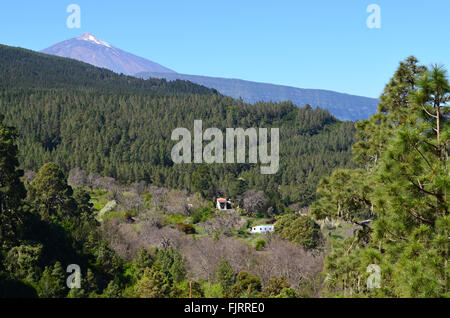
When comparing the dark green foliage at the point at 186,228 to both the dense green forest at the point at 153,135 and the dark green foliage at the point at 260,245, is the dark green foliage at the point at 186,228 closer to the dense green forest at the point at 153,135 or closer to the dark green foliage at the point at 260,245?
the dark green foliage at the point at 260,245

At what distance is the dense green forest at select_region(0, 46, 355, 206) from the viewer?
344ft

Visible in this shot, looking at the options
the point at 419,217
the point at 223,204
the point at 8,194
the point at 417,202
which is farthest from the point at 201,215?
the point at 417,202

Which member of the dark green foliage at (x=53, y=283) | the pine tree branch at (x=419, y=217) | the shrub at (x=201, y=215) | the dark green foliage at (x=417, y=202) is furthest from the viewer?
the shrub at (x=201, y=215)

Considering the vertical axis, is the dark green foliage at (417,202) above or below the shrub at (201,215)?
above

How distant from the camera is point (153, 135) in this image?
481ft

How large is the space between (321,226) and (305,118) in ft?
395

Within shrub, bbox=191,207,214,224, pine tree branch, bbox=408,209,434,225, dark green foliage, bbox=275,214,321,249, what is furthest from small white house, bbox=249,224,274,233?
pine tree branch, bbox=408,209,434,225

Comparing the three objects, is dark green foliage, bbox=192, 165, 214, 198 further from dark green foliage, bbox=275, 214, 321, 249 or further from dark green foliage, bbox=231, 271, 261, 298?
dark green foliage, bbox=231, 271, 261, 298

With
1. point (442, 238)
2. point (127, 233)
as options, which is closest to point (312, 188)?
point (127, 233)

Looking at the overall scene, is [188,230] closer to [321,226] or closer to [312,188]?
[321,226]

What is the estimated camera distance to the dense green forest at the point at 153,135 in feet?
344

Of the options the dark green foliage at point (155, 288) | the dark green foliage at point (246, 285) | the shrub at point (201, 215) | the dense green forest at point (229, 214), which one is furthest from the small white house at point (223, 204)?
the dark green foliage at point (155, 288)

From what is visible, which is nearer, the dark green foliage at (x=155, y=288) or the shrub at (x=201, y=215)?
the dark green foliage at (x=155, y=288)

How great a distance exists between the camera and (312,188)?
335 ft
